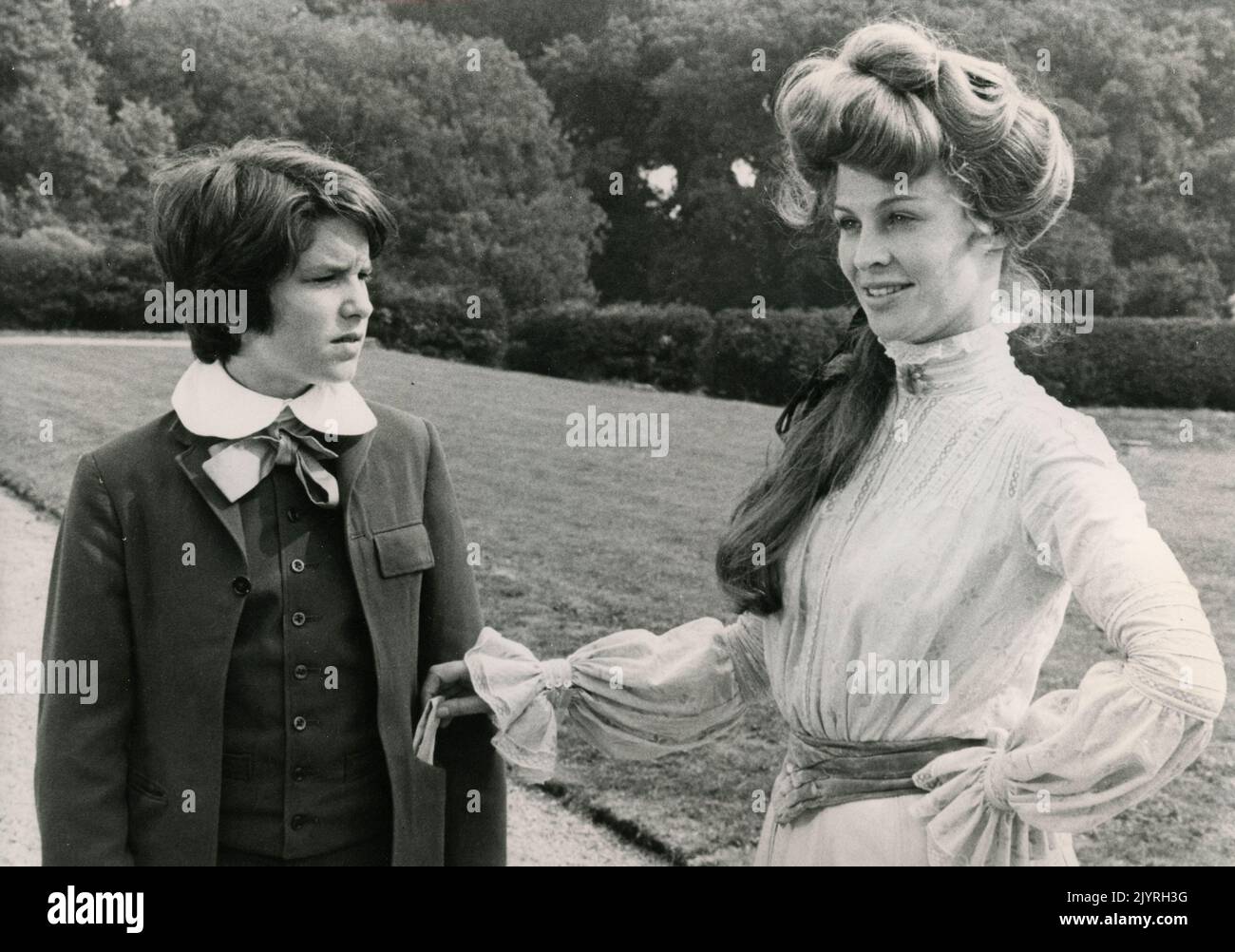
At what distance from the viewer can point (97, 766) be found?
1992 mm

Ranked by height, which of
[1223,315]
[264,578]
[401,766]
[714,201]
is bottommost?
[401,766]

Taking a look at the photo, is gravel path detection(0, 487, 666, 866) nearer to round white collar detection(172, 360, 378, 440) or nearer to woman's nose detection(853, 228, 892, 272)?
round white collar detection(172, 360, 378, 440)

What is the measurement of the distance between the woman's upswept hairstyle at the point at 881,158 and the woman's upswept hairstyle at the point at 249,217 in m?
0.72

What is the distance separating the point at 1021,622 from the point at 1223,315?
210cm

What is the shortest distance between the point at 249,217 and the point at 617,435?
6.45 feet

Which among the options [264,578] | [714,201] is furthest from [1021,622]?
[714,201]

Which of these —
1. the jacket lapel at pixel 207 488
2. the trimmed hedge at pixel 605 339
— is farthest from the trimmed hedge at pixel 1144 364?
the jacket lapel at pixel 207 488

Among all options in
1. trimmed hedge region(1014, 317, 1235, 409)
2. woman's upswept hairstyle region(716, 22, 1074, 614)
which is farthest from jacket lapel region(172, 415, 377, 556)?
trimmed hedge region(1014, 317, 1235, 409)

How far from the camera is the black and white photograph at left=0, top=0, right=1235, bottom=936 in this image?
174cm

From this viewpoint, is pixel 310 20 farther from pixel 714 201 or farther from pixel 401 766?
pixel 401 766

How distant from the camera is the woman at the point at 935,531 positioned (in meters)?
1.59

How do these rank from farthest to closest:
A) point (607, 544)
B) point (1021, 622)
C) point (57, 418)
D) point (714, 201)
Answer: point (607, 544)
point (57, 418)
point (714, 201)
point (1021, 622)
